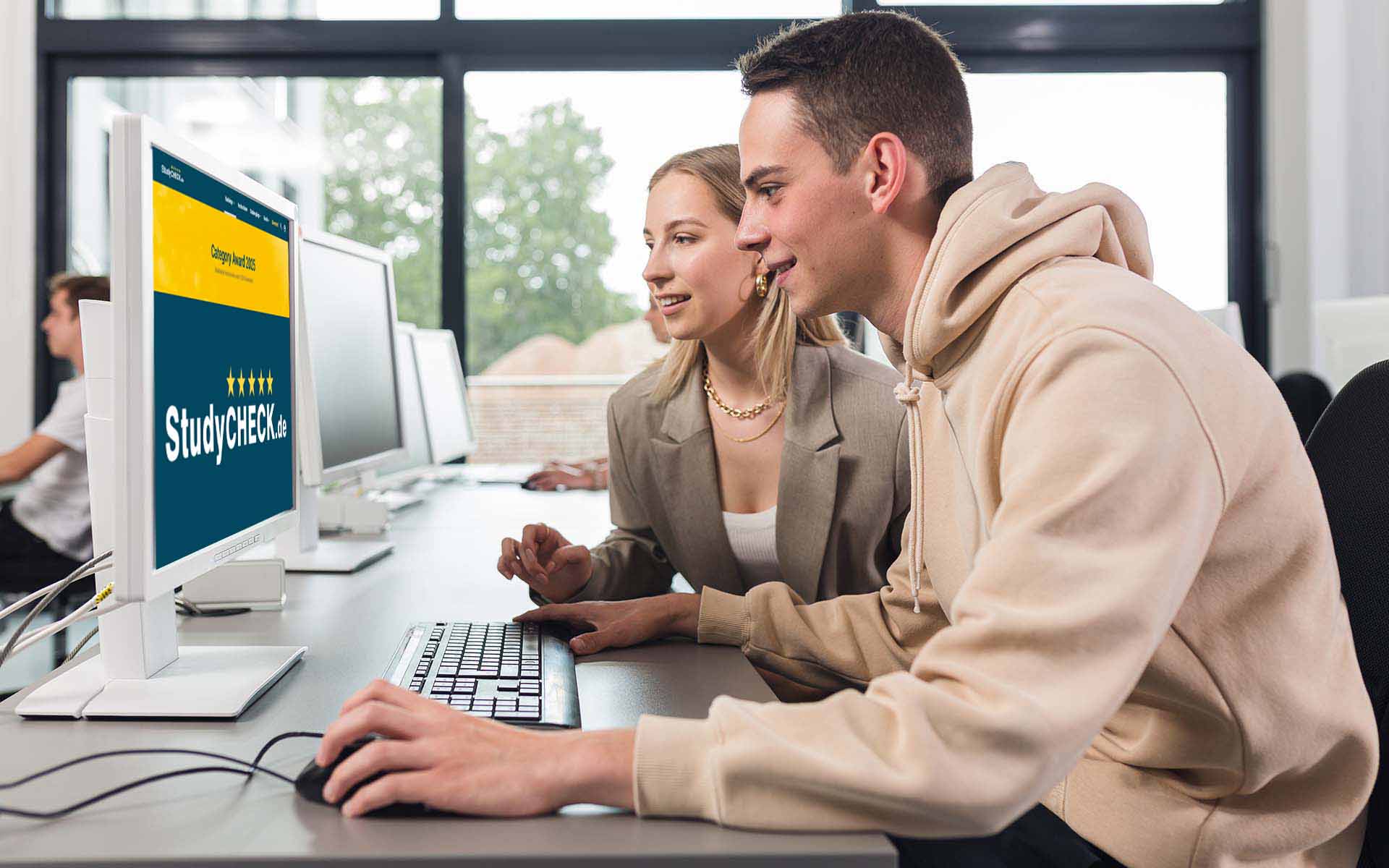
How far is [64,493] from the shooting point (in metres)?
3.10

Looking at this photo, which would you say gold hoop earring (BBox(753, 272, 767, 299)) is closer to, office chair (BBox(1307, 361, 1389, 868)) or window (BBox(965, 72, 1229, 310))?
office chair (BBox(1307, 361, 1389, 868))

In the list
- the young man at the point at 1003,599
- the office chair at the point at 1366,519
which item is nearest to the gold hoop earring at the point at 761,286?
the young man at the point at 1003,599

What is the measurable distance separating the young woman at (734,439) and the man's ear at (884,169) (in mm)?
505

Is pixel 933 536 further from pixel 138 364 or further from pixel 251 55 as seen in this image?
pixel 251 55

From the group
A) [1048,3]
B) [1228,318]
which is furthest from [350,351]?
[1048,3]

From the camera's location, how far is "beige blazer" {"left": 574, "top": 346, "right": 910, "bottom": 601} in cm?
153

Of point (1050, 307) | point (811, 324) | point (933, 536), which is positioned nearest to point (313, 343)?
point (811, 324)

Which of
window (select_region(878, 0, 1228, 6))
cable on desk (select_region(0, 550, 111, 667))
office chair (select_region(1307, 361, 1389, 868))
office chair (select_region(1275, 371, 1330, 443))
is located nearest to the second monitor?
cable on desk (select_region(0, 550, 111, 667))

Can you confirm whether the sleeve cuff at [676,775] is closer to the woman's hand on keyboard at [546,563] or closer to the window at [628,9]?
the woman's hand on keyboard at [546,563]

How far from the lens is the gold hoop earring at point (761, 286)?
1693 millimetres

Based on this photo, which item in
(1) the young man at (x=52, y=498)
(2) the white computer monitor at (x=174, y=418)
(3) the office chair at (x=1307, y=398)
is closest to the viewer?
(2) the white computer monitor at (x=174, y=418)

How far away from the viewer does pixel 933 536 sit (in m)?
1.17

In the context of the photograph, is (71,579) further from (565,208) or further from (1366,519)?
(565,208)

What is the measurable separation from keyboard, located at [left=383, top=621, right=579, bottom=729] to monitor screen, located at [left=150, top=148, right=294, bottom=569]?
217 millimetres
